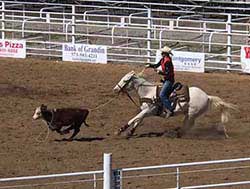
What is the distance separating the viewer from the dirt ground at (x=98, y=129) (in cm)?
1190

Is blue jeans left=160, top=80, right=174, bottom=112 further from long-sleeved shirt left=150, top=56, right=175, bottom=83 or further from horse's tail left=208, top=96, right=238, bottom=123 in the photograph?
horse's tail left=208, top=96, right=238, bottom=123

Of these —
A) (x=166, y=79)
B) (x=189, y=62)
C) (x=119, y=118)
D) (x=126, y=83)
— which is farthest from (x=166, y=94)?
(x=189, y=62)

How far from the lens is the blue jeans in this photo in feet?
44.9

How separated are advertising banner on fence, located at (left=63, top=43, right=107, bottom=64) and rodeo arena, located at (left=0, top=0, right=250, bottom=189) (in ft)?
0.09

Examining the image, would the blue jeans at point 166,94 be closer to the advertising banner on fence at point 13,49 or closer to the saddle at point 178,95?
the saddle at point 178,95

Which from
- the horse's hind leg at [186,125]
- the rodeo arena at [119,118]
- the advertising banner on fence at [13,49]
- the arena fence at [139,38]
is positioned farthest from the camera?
the advertising banner on fence at [13,49]

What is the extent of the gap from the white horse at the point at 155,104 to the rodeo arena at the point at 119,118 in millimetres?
17

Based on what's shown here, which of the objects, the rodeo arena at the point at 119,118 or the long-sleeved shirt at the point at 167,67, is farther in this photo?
the long-sleeved shirt at the point at 167,67

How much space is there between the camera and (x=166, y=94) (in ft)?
45.0

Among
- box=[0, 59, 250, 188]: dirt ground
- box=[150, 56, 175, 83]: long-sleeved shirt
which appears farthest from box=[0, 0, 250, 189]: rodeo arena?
box=[150, 56, 175, 83]: long-sleeved shirt

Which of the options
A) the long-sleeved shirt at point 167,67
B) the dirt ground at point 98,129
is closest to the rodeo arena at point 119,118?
the dirt ground at point 98,129

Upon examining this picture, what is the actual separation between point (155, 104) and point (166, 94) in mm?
271

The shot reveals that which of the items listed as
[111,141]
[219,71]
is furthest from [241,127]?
[219,71]

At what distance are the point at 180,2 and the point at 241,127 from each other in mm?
24195
